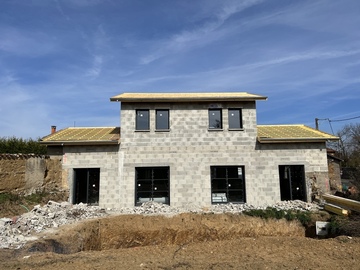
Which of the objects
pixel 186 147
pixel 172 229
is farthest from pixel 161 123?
pixel 172 229

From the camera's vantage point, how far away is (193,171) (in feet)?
51.5

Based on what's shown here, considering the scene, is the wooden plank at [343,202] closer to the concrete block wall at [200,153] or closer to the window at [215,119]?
the concrete block wall at [200,153]

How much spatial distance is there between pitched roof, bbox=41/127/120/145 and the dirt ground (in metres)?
4.83

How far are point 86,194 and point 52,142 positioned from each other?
141 inches

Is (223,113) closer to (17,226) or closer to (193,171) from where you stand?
(193,171)

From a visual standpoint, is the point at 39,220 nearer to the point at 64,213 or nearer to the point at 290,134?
the point at 64,213

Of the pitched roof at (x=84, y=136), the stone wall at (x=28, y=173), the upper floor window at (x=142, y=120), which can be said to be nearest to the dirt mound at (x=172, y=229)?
the stone wall at (x=28, y=173)

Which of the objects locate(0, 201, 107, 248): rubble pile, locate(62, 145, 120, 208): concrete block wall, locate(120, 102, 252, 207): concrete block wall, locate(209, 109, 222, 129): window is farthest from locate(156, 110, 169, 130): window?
locate(0, 201, 107, 248): rubble pile

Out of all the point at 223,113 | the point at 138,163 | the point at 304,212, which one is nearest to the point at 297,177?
the point at 304,212

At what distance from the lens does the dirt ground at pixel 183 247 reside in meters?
6.86

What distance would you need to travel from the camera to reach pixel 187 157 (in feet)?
52.0

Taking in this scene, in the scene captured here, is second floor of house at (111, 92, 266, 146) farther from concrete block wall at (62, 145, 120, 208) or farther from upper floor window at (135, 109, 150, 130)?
concrete block wall at (62, 145, 120, 208)

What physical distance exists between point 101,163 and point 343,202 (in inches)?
506

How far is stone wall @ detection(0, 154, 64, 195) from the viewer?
12779mm
